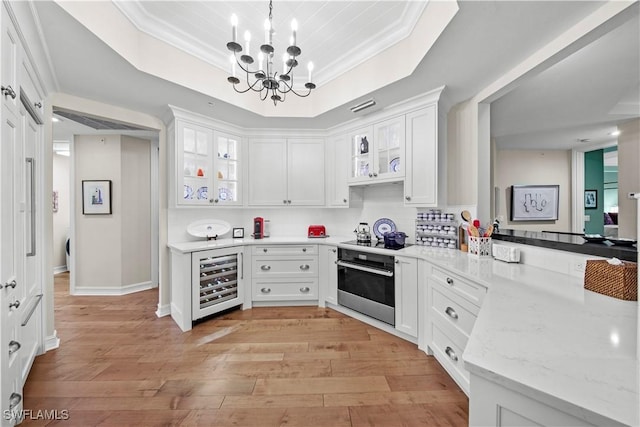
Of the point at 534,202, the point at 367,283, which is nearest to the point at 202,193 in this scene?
the point at 367,283

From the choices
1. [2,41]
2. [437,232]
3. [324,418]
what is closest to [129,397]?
[324,418]

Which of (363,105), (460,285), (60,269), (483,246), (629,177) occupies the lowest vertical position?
(60,269)

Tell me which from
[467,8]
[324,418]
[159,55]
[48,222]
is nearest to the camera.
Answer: [467,8]

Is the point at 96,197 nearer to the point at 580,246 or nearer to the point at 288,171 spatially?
the point at 288,171

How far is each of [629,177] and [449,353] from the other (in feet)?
11.1

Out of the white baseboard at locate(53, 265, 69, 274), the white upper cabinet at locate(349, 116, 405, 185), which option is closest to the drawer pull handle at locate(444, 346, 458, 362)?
the white upper cabinet at locate(349, 116, 405, 185)

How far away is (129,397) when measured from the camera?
175cm

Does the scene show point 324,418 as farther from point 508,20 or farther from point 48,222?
point 48,222

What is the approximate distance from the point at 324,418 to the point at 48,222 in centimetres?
302

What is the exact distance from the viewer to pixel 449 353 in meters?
1.94

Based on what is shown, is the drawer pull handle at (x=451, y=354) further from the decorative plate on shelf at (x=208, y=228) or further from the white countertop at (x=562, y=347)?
the decorative plate on shelf at (x=208, y=228)

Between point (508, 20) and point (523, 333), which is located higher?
point (508, 20)

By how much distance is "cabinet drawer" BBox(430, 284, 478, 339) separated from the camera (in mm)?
1707

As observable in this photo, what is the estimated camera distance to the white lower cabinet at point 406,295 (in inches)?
94.5
